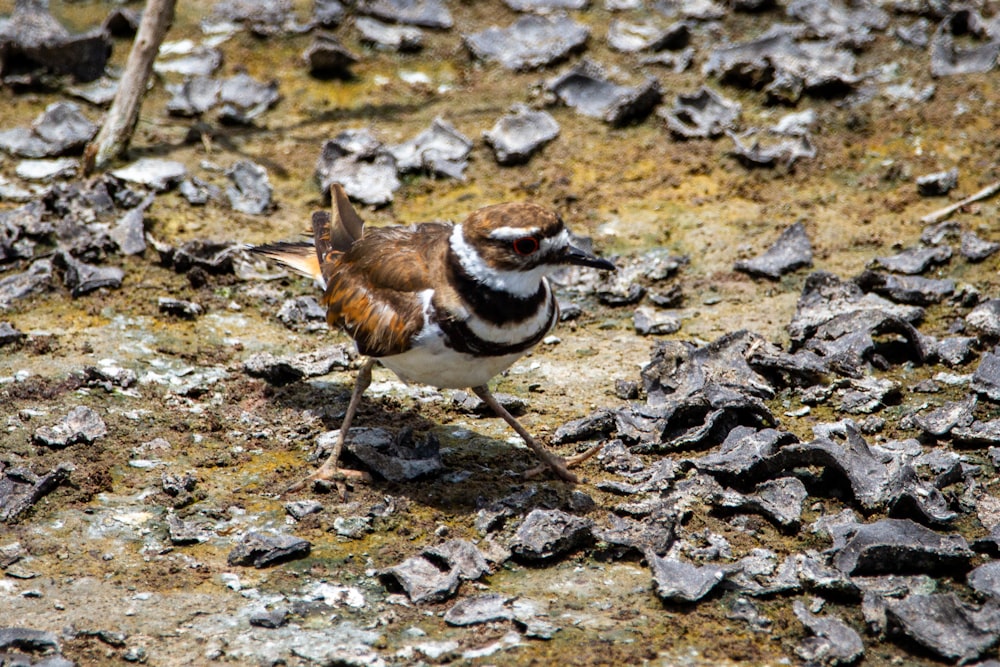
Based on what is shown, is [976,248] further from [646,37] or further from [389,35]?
[389,35]

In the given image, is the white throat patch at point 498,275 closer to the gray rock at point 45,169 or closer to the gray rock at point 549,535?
the gray rock at point 549,535

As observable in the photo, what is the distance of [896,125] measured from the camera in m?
9.24

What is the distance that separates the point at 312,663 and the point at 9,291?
4.43 metres

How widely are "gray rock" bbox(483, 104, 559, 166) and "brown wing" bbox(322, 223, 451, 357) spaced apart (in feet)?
9.30

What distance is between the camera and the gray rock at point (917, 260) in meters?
7.61

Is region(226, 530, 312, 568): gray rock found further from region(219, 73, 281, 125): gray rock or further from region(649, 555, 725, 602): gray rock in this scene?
region(219, 73, 281, 125): gray rock

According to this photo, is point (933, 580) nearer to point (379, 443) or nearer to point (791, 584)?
point (791, 584)

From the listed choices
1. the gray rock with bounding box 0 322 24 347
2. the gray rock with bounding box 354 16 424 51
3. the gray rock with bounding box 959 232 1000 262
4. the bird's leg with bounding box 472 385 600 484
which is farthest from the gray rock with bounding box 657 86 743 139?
the gray rock with bounding box 0 322 24 347

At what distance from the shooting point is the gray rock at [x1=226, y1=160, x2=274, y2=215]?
880 cm

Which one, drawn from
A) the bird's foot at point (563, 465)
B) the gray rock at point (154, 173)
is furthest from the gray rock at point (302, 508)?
the gray rock at point (154, 173)

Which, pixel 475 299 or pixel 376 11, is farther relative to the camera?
pixel 376 11

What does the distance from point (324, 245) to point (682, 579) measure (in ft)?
11.2

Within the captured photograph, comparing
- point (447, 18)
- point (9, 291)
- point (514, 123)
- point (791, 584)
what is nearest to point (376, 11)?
point (447, 18)

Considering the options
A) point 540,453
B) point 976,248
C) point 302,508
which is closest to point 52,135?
point 302,508
